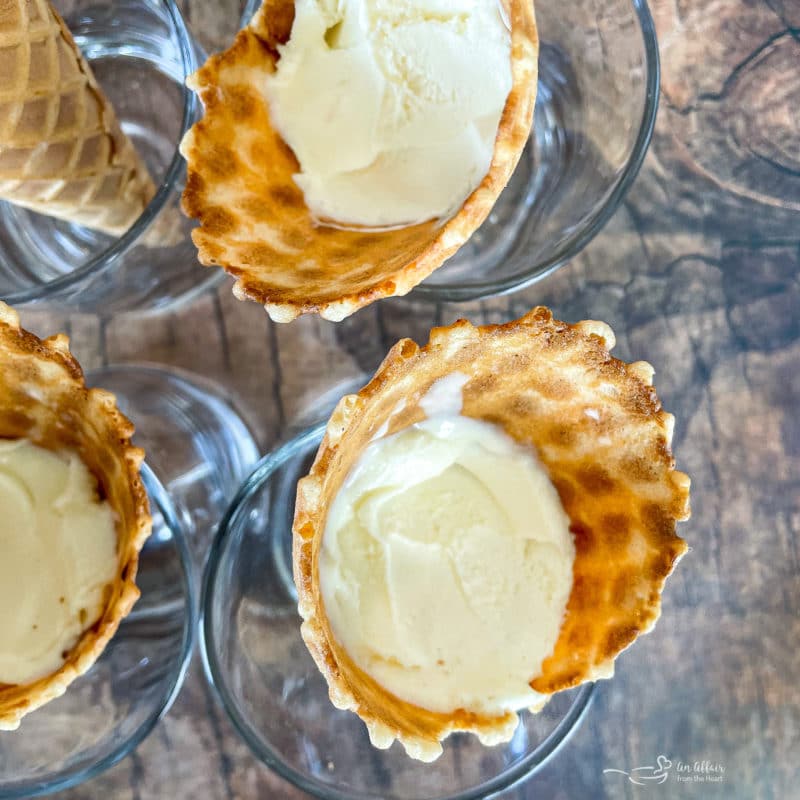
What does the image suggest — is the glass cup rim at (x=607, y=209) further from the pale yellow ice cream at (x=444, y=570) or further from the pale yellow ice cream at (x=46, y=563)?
the pale yellow ice cream at (x=46, y=563)

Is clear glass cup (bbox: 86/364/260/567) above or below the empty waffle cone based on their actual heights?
below

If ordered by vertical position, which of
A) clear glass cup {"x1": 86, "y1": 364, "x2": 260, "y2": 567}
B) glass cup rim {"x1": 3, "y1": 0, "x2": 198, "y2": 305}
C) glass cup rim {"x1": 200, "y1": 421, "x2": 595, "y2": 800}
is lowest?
glass cup rim {"x1": 200, "y1": 421, "x2": 595, "y2": 800}

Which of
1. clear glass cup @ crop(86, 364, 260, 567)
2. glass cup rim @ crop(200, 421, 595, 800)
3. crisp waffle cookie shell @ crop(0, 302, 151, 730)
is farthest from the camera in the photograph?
clear glass cup @ crop(86, 364, 260, 567)

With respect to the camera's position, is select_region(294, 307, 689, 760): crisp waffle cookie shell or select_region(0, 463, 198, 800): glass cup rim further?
select_region(0, 463, 198, 800): glass cup rim

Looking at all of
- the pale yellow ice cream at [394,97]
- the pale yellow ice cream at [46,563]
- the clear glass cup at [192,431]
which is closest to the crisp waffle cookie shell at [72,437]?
the pale yellow ice cream at [46,563]

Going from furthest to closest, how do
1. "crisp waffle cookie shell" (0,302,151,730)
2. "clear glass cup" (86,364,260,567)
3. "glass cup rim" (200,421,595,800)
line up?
"clear glass cup" (86,364,260,567) < "glass cup rim" (200,421,595,800) < "crisp waffle cookie shell" (0,302,151,730)

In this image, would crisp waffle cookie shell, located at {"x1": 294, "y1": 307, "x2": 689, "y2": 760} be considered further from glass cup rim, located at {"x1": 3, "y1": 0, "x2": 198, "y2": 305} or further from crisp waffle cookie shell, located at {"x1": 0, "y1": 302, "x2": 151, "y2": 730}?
glass cup rim, located at {"x1": 3, "y1": 0, "x2": 198, "y2": 305}

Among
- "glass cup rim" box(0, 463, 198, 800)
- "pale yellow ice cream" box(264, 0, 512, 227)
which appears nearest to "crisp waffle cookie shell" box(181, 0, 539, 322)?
"pale yellow ice cream" box(264, 0, 512, 227)
